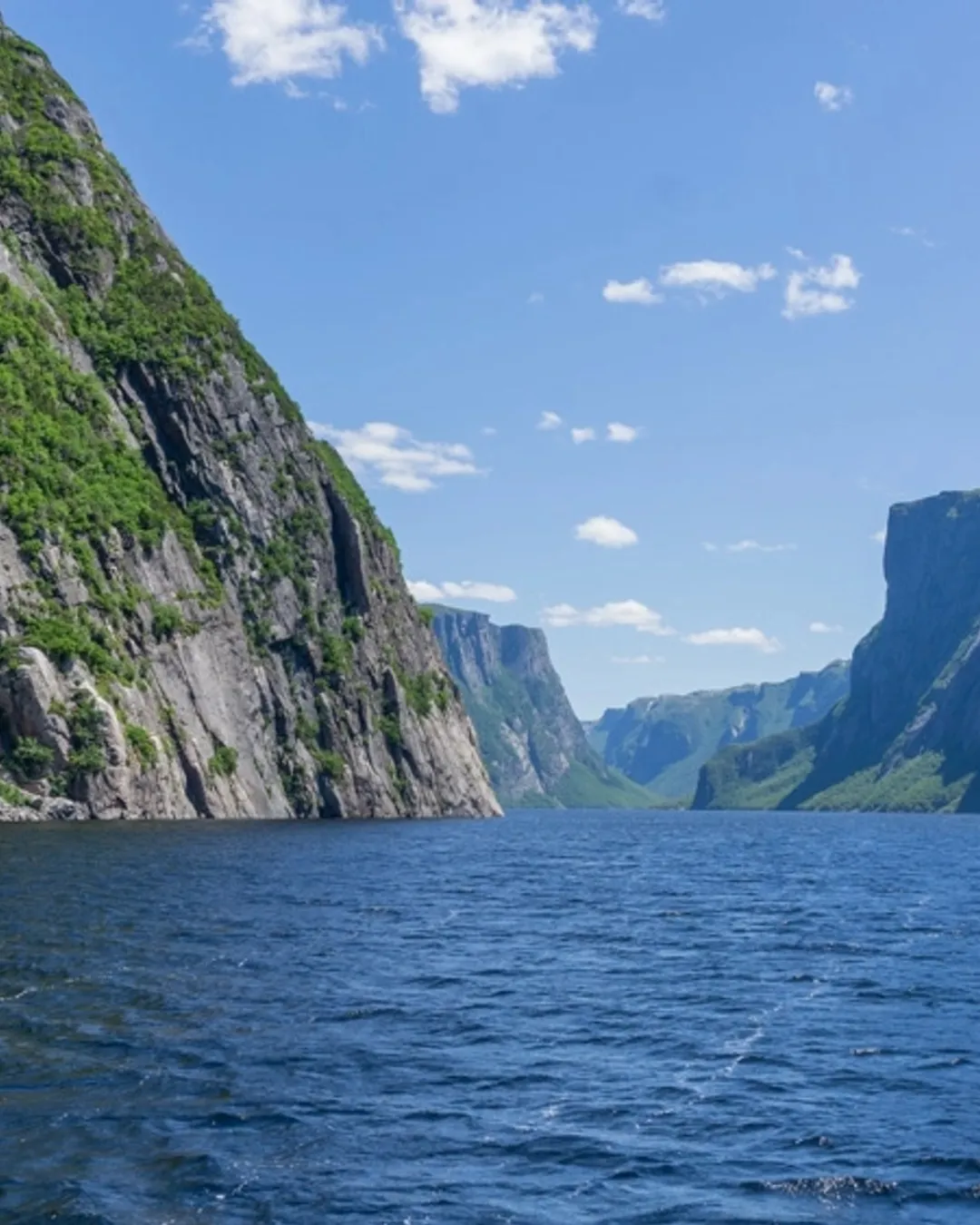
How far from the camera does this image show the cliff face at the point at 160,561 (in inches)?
4048

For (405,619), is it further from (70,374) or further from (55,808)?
(55,808)

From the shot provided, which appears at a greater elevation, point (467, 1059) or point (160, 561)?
point (160, 561)

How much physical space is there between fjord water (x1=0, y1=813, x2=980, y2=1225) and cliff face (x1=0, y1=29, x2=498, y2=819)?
1823 inches

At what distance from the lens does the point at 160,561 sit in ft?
414

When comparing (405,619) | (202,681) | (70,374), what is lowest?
(202,681)

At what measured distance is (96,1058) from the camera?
26.4m

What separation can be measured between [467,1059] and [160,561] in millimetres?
103773

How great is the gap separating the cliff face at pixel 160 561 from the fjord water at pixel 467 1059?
46.3m

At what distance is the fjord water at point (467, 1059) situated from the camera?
1997cm

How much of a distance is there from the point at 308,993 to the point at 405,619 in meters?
152

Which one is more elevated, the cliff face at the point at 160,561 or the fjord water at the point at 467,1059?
the cliff face at the point at 160,561

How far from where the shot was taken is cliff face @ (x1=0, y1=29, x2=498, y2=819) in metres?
103

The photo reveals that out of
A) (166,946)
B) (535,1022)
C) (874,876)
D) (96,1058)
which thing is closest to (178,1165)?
(96,1058)

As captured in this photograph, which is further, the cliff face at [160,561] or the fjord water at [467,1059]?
the cliff face at [160,561]
